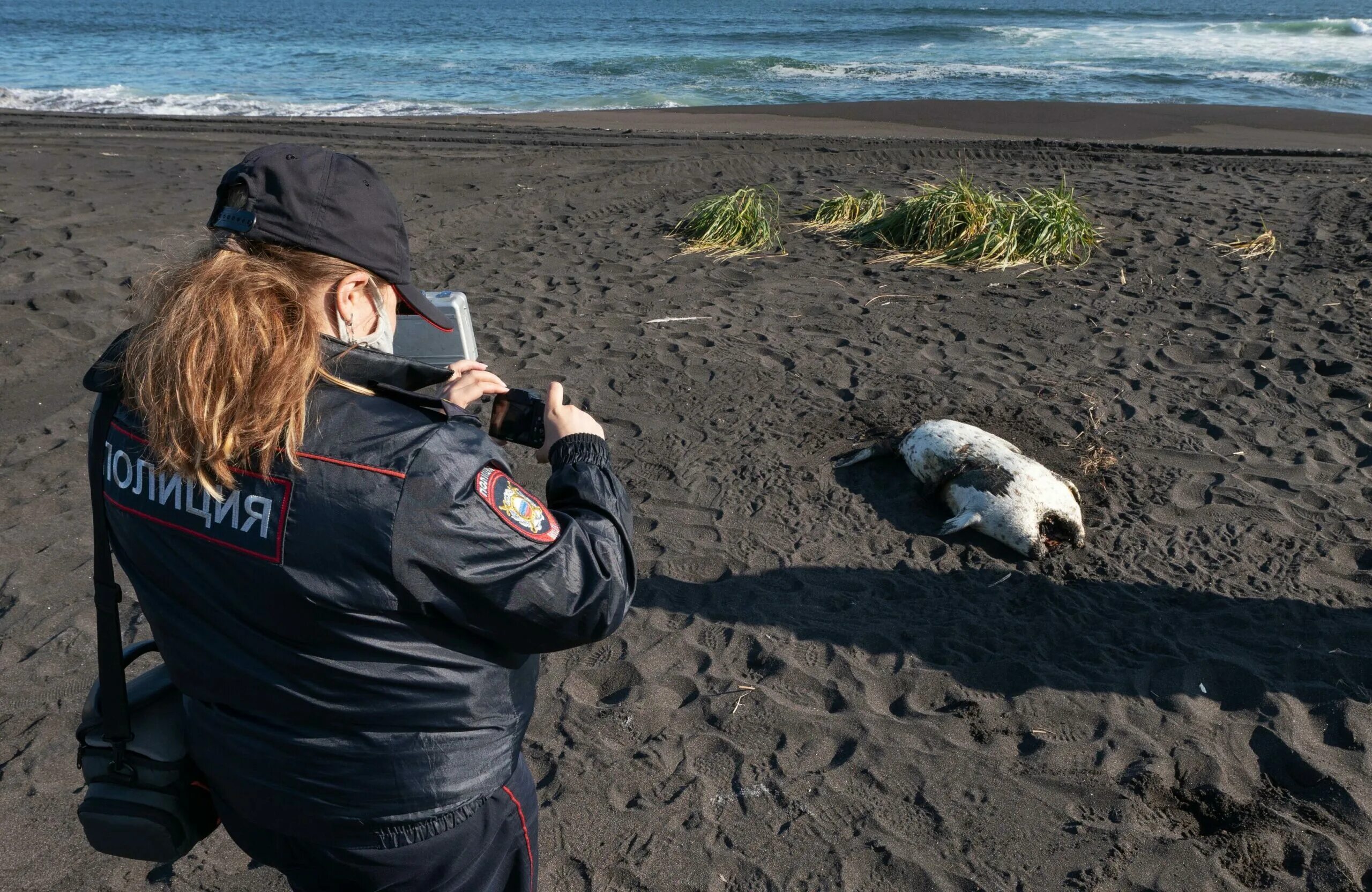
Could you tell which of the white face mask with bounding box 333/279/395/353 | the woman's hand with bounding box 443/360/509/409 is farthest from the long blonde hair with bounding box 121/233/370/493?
the woman's hand with bounding box 443/360/509/409

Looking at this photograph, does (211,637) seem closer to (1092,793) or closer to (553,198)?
(1092,793)

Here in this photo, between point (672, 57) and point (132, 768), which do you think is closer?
point (132, 768)

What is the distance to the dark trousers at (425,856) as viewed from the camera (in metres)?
1.64

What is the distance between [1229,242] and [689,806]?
772 centimetres

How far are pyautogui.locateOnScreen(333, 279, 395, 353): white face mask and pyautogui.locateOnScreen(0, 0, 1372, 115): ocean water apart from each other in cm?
1865

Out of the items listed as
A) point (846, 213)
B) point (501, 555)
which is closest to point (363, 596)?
point (501, 555)

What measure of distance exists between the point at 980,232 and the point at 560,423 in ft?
24.5

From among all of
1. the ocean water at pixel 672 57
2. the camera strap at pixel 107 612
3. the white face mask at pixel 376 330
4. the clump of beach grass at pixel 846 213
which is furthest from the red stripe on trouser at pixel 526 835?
the ocean water at pixel 672 57

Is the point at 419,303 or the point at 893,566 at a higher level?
the point at 419,303

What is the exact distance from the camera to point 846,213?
373 inches

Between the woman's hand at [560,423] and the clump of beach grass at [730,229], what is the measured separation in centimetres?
688

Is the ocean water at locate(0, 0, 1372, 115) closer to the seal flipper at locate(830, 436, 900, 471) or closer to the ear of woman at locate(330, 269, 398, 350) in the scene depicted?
the seal flipper at locate(830, 436, 900, 471)

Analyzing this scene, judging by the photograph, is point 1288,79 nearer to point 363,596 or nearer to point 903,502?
point 903,502

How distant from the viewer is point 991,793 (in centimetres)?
323
